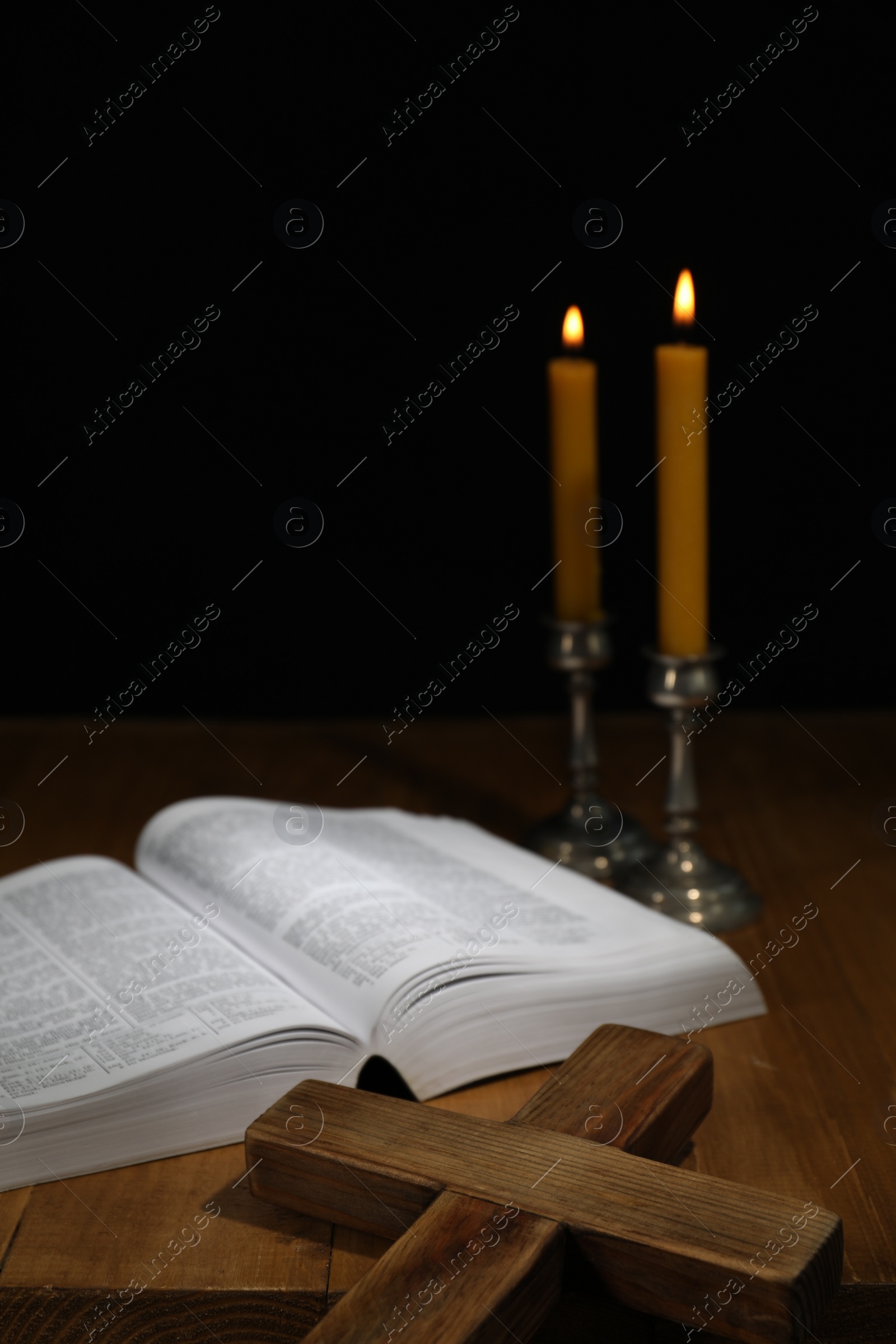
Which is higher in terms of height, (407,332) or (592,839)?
Result: (407,332)

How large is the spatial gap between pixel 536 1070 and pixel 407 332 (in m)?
1.03

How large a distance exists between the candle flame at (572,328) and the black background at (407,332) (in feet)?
1.45

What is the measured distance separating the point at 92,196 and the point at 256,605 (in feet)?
1.69

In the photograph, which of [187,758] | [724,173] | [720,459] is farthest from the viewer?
[720,459]

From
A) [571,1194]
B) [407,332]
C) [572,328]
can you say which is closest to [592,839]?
[572,328]

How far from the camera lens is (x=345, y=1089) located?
2.09 ft

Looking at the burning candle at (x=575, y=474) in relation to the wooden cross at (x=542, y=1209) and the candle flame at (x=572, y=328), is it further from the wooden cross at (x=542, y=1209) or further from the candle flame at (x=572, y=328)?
the wooden cross at (x=542, y=1209)

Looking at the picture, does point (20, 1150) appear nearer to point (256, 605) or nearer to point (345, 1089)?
point (345, 1089)

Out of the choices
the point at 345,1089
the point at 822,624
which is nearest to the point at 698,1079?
the point at 345,1089

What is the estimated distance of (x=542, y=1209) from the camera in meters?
0.53

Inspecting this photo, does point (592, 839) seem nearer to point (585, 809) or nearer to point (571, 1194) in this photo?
point (585, 809)

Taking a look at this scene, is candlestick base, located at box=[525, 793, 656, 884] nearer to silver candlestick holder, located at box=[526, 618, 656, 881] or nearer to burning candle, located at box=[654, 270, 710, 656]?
silver candlestick holder, located at box=[526, 618, 656, 881]

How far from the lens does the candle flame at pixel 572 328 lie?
977 millimetres

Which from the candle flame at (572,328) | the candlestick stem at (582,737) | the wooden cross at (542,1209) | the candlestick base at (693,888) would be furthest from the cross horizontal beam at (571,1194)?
the candle flame at (572,328)
